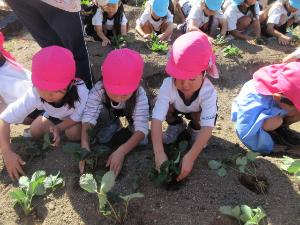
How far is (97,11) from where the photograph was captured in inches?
193

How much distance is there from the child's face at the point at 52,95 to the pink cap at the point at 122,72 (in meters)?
0.34

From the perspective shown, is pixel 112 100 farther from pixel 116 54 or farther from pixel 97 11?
pixel 97 11

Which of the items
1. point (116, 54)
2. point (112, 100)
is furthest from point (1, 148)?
point (116, 54)

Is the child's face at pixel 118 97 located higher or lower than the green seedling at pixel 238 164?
higher

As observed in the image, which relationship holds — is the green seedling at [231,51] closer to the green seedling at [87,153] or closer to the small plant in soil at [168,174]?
the small plant in soil at [168,174]

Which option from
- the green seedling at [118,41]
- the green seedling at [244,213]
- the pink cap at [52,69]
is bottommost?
the green seedling at [118,41]

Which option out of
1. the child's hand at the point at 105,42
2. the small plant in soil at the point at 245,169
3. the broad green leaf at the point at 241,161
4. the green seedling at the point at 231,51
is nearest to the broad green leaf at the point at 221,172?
the small plant in soil at the point at 245,169

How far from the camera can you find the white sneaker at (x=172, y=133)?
3.30 metres

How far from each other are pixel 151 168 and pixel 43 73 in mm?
970

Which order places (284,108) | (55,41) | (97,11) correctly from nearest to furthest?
(284,108), (55,41), (97,11)

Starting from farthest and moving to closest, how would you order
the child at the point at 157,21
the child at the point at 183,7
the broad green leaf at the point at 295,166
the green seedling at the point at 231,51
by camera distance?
A: 1. the child at the point at 183,7
2. the child at the point at 157,21
3. the green seedling at the point at 231,51
4. the broad green leaf at the point at 295,166

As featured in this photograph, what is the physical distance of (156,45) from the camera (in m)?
4.69

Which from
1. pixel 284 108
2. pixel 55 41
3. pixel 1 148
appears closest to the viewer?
pixel 1 148

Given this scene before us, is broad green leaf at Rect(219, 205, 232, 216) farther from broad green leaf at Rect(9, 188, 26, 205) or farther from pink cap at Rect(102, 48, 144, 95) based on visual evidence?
broad green leaf at Rect(9, 188, 26, 205)
